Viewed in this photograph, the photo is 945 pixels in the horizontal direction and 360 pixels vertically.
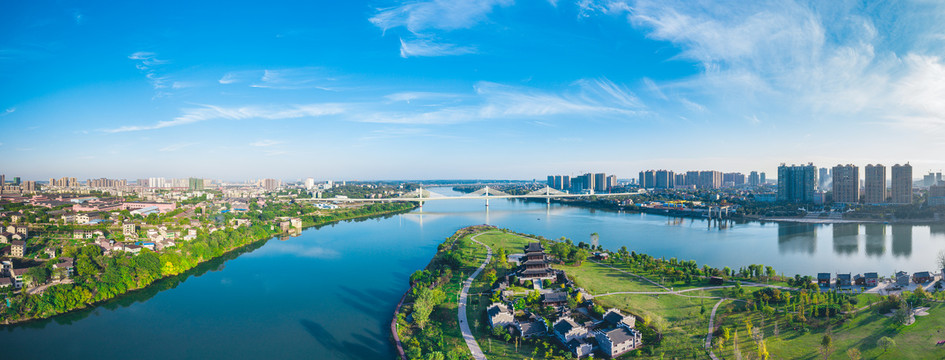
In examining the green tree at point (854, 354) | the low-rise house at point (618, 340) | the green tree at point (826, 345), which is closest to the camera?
the green tree at point (854, 354)

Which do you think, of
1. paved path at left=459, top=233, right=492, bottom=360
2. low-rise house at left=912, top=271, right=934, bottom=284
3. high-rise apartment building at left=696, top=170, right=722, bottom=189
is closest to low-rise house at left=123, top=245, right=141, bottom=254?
paved path at left=459, top=233, right=492, bottom=360

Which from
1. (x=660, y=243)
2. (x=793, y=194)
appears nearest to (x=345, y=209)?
→ (x=660, y=243)

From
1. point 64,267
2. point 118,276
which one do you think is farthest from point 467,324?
point 64,267

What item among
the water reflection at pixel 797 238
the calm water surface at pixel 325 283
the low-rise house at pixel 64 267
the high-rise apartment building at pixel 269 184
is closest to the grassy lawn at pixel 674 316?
the calm water surface at pixel 325 283

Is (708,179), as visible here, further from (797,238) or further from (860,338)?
(860,338)

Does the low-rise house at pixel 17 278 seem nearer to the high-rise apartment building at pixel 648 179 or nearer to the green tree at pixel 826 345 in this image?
the green tree at pixel 826 345
